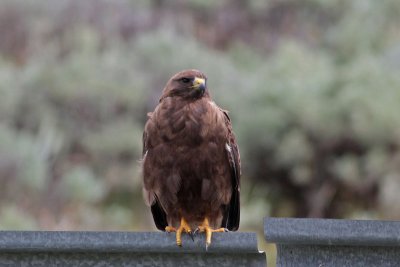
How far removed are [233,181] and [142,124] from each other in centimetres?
849

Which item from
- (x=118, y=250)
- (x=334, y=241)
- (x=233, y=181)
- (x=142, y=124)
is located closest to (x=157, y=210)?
(x=233, y=181)

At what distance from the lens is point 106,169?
1318cm

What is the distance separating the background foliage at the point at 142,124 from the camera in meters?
12.0

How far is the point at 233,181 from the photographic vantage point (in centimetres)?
518

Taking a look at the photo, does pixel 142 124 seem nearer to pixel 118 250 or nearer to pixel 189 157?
pixel 189 157

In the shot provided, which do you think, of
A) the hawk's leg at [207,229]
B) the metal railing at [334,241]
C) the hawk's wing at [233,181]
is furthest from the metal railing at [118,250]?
the hawk's wing at [233,181]

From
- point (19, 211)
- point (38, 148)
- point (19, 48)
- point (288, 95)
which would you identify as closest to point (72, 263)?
point (19, 211)

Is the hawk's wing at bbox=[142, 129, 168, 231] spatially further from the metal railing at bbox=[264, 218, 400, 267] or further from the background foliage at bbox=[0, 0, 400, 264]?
the background foliage at bbox=[0, 0, 400, 264]

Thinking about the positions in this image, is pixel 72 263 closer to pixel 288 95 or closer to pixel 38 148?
pixel 38 148

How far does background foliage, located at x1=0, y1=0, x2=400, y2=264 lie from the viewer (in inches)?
473

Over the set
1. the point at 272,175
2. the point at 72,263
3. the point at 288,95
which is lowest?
the point at 72,263

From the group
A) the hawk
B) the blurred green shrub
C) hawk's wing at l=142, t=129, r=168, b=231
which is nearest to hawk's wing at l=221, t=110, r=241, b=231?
the hawk

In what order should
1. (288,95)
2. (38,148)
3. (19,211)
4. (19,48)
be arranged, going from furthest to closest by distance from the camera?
1. (19,48)
2. (288,95)
3. (38,148)
4. (19,211)

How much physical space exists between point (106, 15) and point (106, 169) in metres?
4.72
